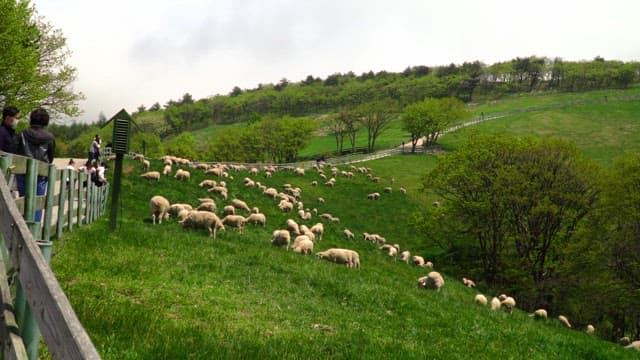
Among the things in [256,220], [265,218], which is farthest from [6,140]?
[265,218]

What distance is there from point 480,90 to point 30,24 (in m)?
158

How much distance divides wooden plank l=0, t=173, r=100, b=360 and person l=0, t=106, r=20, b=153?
22.2 ft

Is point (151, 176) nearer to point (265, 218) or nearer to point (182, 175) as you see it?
point (182, 175)

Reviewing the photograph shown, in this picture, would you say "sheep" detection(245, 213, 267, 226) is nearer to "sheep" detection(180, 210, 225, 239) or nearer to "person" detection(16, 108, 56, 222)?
"sheep" detection(180, 210, 225, 239)

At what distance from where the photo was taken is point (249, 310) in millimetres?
9453

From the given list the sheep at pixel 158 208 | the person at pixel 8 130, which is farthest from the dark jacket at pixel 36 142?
the sheep at pixel 158 208

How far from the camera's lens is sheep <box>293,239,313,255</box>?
19625 mm

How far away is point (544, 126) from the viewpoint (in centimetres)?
9962

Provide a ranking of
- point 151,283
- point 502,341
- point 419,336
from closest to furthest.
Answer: point 151,283, point 419,336, point 502,341

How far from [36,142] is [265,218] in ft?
56.0

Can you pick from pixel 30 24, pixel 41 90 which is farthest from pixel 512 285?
pixel 30 24

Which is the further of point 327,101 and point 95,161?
point 327,101

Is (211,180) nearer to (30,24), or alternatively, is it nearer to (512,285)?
(30,24)

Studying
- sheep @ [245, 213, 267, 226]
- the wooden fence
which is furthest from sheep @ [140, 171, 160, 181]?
the wooden fence
